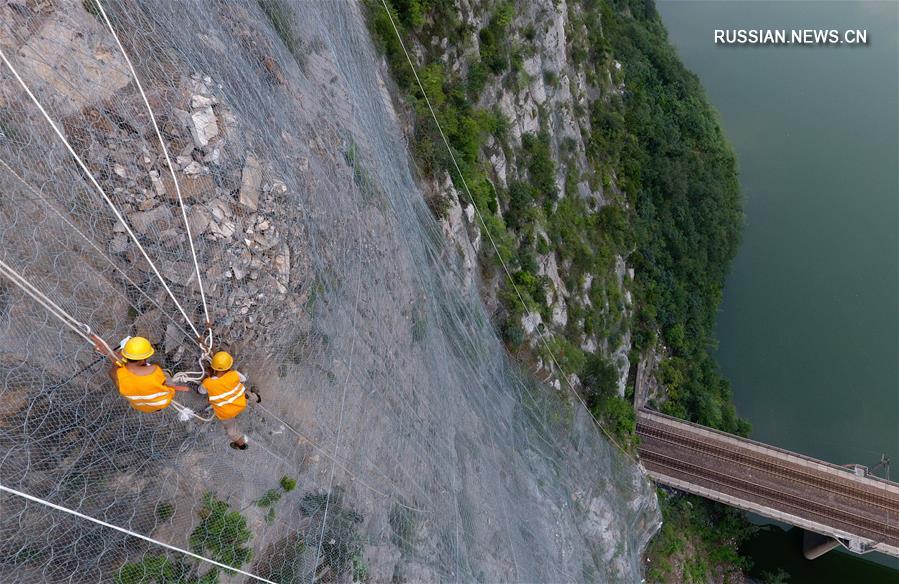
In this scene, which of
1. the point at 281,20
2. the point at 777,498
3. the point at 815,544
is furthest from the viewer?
the point at 815,544

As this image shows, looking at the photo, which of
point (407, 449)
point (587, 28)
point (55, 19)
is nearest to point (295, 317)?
point (407, 449)

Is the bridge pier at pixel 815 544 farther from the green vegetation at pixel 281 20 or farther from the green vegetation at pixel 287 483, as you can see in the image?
the green vegetation at pixel 281 20

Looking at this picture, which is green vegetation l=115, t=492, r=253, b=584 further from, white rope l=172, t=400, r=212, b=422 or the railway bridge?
the railway bridge

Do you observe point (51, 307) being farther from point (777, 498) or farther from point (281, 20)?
point (777, 498)

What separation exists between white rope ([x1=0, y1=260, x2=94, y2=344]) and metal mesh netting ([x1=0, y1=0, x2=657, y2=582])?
0.34 feet

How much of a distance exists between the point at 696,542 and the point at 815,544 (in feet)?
15.0

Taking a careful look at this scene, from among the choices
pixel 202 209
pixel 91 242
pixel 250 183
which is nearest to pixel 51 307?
pixel 91 242

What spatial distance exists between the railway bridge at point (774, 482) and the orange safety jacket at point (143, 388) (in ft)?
50.5

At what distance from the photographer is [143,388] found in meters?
5.14

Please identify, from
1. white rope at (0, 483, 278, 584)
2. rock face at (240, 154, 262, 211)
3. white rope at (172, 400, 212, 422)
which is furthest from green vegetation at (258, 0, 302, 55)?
white rope at (0, 483, 278, 584)

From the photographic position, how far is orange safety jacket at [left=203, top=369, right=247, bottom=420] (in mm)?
5645

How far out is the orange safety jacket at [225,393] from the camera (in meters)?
5.64

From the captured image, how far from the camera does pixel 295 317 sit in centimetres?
705

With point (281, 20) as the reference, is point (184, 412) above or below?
below
